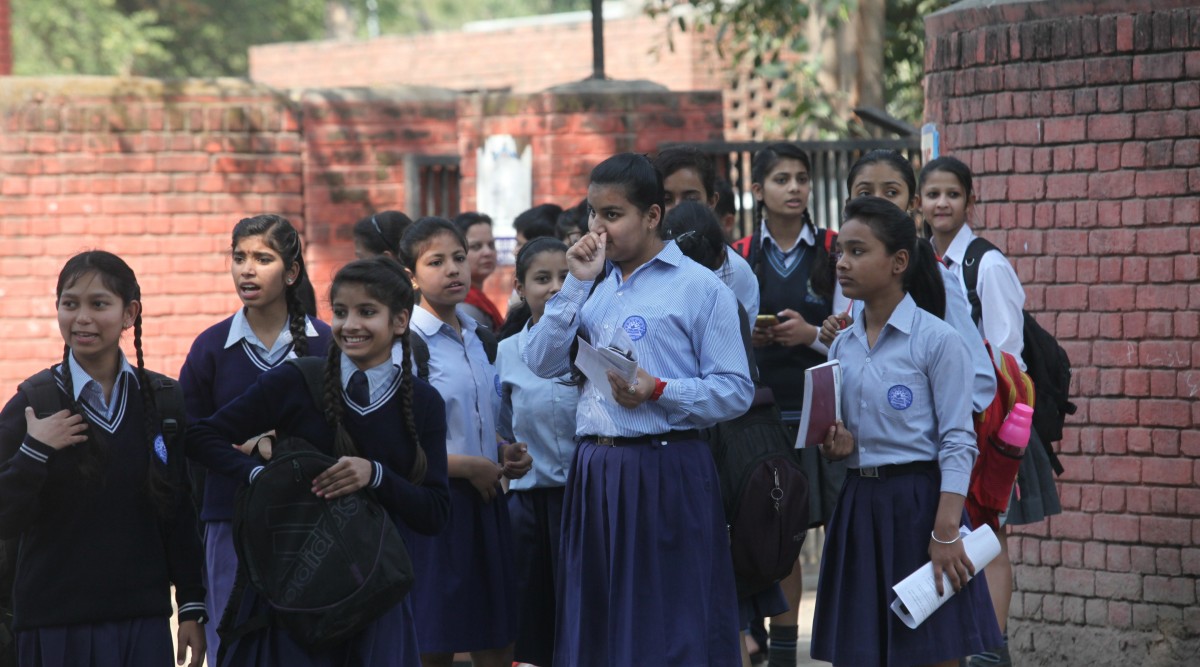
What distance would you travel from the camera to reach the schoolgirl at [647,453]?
448cm

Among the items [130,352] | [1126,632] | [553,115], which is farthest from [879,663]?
[130,352]

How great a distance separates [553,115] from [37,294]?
321 centimetres

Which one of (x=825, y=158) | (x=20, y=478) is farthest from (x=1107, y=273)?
(x=20, y=478)

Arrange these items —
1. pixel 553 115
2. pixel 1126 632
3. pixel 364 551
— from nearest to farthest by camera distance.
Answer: pixel 364 551 → pixel 1126 632 → pixel 553 115

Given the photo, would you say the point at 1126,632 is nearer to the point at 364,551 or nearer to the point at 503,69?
the point at 364,551

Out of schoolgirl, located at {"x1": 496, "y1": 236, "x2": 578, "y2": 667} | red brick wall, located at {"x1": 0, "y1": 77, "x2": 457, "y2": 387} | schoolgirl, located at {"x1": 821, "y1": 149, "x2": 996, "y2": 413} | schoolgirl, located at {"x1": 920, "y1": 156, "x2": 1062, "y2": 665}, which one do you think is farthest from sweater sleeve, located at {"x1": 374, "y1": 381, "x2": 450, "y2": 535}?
red brick wall, located at {"x1": 0, "y1": 77, "x2": 457, "y2": 387}

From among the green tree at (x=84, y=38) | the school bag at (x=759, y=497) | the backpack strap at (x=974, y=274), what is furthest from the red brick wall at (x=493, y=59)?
the school bag at (x=759, y=497)

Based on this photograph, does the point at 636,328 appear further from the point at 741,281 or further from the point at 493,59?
the point at 493,59

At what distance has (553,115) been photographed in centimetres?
927

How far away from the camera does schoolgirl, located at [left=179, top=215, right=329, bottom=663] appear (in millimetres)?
4820

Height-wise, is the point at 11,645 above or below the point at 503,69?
below

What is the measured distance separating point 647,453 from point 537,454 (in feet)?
2.91

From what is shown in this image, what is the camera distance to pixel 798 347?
19.8 feet

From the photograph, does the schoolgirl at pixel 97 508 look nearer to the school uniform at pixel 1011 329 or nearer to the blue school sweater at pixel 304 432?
the blue school sweater at pixel 304 432
